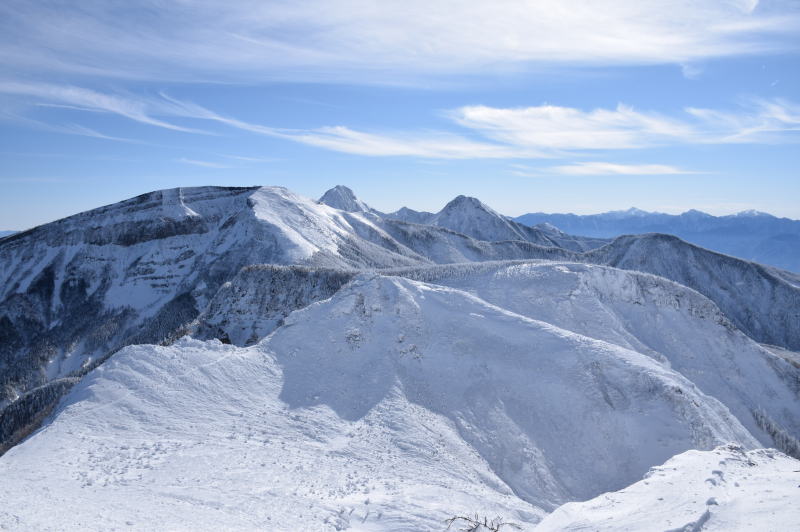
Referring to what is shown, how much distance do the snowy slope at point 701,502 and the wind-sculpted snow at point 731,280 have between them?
9735 cm

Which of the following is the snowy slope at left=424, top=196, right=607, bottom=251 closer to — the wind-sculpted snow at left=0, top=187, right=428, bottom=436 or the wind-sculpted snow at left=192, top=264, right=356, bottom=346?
the wind-sculpted snow at left=0, top=187, right=428, bottom=436

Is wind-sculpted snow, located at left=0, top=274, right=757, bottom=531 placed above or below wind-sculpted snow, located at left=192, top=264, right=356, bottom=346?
below

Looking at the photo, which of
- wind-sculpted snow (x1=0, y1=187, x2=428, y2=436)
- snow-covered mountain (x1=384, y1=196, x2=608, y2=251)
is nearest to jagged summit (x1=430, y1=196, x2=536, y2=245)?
snow-covered mountain (x1=384, y1=196, x2=608, y2=251)

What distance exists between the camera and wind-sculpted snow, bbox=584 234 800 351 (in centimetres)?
9800

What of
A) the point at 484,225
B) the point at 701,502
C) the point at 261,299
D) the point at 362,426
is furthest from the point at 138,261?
the point at 484,225

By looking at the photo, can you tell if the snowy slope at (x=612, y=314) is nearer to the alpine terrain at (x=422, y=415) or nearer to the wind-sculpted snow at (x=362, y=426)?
the alpine terrain at (x=422, y=415)

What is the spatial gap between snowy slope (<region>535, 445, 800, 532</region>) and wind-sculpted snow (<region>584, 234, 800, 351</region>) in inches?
3833

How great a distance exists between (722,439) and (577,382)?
7.68m

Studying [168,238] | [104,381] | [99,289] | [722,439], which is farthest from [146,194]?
[722,439]

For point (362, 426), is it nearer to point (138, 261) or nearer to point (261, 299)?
point (261, 299)

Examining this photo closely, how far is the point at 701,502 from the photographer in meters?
13.5

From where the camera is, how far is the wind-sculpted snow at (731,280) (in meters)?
98.0

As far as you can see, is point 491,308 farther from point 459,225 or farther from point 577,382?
point 459,225

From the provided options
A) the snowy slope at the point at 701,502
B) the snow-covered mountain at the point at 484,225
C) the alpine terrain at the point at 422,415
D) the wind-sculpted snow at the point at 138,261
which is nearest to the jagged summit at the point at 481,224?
the snow-covered mountain at the point at 484,225
